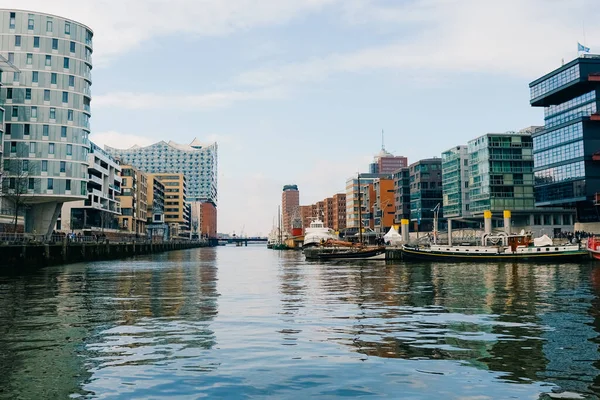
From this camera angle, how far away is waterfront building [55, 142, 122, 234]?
142m

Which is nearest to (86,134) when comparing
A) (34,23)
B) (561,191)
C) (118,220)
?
(34,23)

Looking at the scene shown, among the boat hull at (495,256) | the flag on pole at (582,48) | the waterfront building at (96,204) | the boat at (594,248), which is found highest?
the flag on pole at (582,48)

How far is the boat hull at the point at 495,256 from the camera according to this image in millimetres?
72688

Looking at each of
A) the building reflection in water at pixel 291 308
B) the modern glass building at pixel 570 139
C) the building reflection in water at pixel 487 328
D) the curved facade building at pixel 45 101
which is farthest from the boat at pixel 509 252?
the curved facade building at pixel 45 101

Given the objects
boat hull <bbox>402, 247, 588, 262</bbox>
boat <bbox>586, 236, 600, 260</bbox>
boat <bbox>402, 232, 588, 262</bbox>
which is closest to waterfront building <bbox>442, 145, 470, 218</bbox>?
boat <bbox>402, 232, 588, 262</bbox>

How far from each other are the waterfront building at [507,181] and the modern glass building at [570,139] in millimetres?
16006

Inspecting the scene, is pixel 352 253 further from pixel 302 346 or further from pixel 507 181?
pixel 507 181

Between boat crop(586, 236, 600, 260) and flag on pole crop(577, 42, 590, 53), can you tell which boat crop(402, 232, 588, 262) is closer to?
boat crop(586, 236, 600, 260)

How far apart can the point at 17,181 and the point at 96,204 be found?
57703 mm

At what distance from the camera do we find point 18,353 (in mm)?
16172

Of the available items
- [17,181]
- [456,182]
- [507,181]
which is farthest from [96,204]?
[507,181]

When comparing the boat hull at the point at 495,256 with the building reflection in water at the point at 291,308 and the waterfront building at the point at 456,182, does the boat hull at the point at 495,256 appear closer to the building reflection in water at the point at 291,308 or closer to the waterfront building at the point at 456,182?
the building reflection in water at the point at 291,308

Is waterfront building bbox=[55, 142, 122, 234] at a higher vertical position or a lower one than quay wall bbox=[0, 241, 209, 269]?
higher

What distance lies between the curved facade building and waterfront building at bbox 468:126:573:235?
95.4 meters
